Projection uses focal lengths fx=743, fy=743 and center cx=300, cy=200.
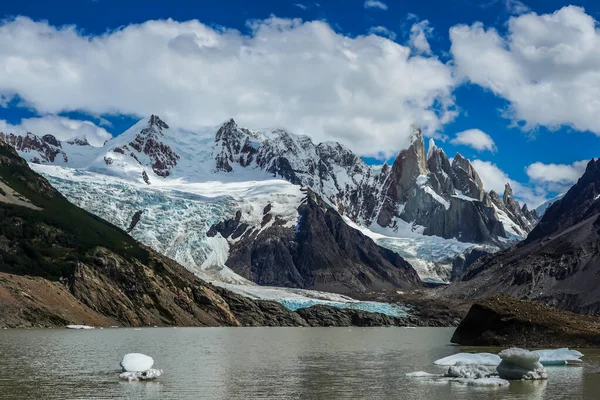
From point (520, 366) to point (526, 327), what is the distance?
3947 centimetres

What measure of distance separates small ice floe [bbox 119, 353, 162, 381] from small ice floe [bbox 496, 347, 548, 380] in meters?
24.5

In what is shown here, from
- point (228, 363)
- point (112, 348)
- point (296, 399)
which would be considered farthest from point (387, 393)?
point (112, 348)

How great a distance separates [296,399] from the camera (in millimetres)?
42062

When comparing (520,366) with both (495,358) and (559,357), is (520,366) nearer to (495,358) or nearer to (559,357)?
(495,358)

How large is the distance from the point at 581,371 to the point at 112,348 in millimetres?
50529

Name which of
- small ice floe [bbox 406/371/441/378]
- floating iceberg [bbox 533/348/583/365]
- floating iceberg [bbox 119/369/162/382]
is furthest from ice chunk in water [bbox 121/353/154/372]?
floating iceberg [bbox 533/348/583/365]

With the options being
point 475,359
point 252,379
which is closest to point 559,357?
point 475,359

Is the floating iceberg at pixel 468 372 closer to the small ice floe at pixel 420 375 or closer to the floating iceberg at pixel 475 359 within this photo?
the small ice floe at pixel 420 375

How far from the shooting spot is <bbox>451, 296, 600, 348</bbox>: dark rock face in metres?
88.9

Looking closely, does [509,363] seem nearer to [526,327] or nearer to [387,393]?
[387,393]

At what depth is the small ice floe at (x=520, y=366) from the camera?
171ft

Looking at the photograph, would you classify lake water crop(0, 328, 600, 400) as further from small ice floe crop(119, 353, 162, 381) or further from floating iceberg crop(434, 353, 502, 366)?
floating iceberg crop(434, 353, 502, 366)

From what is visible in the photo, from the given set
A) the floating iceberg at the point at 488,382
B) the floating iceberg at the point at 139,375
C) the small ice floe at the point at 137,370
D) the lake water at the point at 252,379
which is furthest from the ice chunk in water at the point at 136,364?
the floating iceberg at the point at 488,382

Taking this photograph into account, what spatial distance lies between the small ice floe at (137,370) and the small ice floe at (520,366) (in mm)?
24506
